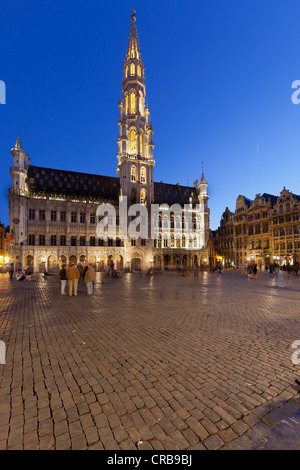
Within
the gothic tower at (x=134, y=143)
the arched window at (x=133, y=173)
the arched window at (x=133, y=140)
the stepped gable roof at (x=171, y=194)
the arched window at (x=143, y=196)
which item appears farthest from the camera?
the stepped gable roof at (x=171, y=194)

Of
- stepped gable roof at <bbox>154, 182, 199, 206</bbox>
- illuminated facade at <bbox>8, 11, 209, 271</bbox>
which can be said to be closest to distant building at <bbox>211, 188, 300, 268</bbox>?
illuminated facade at <bbox>8, 11, 209, 271</bbox>

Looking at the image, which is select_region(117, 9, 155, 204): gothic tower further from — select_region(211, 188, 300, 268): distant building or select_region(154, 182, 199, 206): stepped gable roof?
select_region(211, 188, 300, 268): distant building

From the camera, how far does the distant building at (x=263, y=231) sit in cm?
4309

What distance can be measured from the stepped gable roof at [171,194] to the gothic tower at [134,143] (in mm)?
6907

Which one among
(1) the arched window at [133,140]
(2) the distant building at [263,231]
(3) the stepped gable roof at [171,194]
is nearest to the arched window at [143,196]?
(3) the stepped gable roof at [171,194]

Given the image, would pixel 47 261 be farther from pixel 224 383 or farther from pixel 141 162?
pixel 224 383

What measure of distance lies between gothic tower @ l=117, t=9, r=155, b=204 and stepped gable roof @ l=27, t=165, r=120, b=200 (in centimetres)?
421

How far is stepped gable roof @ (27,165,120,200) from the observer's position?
44156 mm

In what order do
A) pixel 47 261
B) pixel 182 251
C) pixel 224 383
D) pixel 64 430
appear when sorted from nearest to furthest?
Answer: 1. pixel 64 430
2. pixel 224 383
3. pixel 47 261
4. pixel 182 251

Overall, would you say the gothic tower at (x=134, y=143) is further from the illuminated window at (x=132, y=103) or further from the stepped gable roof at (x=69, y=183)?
the stepped gable roof at (x=69, y=183)

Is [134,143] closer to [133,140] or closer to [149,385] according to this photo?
[133,140]

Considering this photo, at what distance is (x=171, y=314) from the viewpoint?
7.22 metres
